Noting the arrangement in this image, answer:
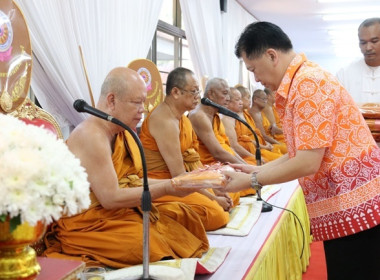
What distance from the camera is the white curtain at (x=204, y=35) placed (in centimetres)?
552

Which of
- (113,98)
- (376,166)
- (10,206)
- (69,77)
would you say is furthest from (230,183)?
(69,77)

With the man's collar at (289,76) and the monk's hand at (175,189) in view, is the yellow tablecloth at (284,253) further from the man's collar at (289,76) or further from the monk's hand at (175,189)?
the man's collar at (289,76)

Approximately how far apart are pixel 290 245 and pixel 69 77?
64.5 inches

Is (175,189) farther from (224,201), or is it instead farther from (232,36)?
(232,36)

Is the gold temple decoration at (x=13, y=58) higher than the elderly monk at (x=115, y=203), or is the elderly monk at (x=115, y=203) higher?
the gold temple decoration at (x=13, y=58)

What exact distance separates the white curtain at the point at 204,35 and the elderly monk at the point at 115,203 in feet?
11.3

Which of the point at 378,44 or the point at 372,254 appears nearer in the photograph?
the point at 372,254

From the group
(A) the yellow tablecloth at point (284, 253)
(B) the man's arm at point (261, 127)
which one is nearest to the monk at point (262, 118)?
(B) the man's arm at point (261, 127)

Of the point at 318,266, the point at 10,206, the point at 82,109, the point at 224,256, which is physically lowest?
the point at 318,266

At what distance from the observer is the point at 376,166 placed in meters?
1.59

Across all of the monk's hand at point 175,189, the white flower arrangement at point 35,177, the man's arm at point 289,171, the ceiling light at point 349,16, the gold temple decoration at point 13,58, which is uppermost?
the ceiling light at point 349,16

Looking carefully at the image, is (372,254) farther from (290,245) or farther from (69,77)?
(69,77)

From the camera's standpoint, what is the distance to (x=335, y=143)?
1571 millimetres

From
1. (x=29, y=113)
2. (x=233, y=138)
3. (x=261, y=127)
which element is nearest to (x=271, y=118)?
(x=261, y=127)
